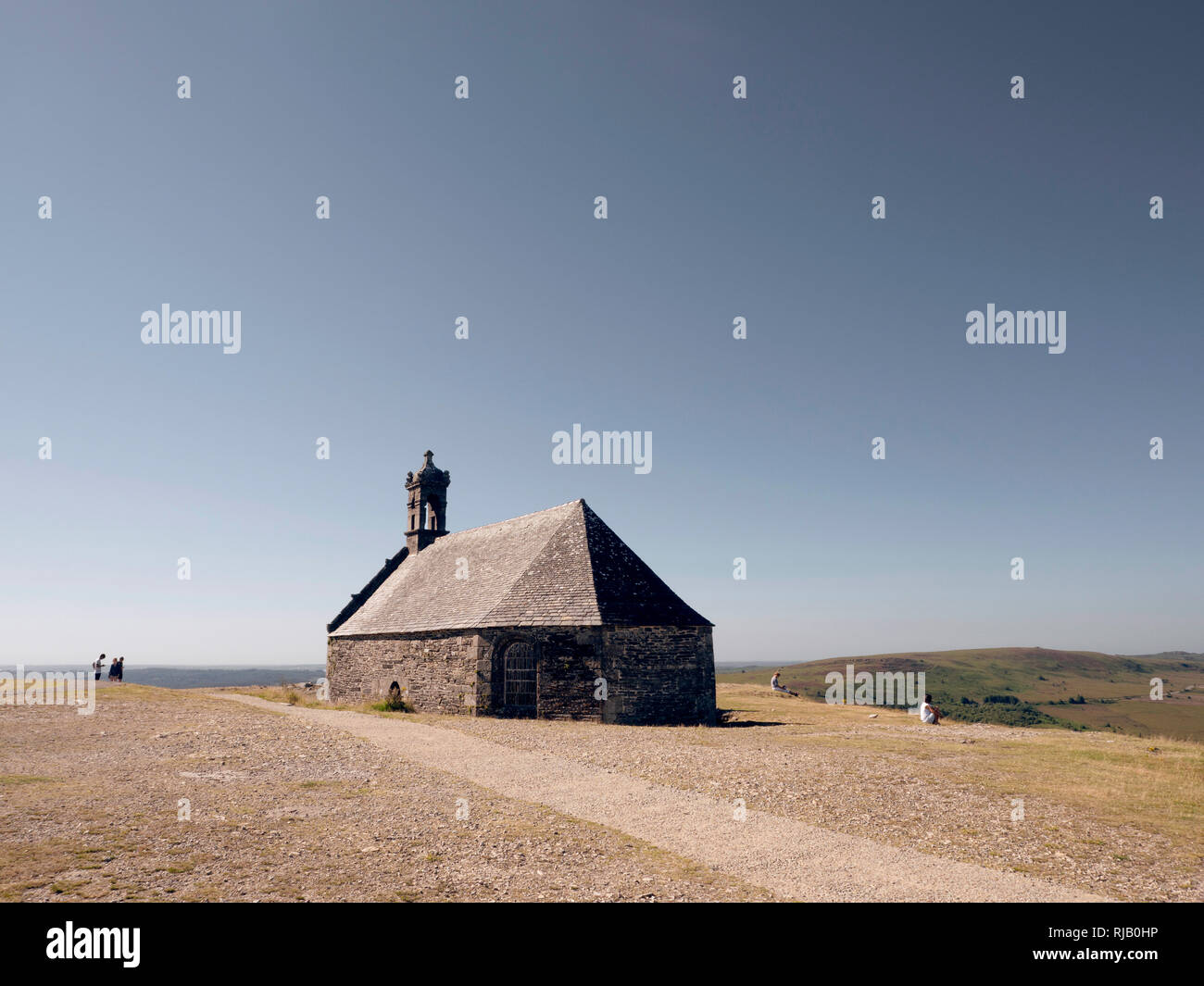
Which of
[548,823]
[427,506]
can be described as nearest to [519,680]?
[548,823]

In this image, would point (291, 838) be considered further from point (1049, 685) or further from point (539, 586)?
point (1049, 685)

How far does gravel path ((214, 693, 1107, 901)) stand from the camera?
699 cm

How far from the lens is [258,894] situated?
648cm

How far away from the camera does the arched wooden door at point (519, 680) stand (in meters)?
24.4

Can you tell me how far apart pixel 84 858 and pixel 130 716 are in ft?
52.5

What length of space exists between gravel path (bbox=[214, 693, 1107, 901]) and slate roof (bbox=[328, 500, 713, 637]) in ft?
34.0

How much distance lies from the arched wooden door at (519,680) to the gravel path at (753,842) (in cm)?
991

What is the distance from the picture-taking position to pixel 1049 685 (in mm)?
108812

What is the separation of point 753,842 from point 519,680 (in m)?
17.0

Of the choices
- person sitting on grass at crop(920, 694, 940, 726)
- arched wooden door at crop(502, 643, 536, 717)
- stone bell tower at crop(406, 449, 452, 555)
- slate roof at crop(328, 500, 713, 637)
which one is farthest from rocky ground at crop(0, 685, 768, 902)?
stone bell tower at crop(406, 449, 452, 555)

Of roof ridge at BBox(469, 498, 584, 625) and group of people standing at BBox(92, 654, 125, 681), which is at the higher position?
roof ridge at BBox(469, 498, 584, 625)

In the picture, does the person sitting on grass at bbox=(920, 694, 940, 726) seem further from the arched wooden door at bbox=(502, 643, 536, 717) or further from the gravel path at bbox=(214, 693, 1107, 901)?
the gravel path at bbox=(214, 693, 1107, 901)

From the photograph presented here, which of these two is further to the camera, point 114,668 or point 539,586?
point 114,668
